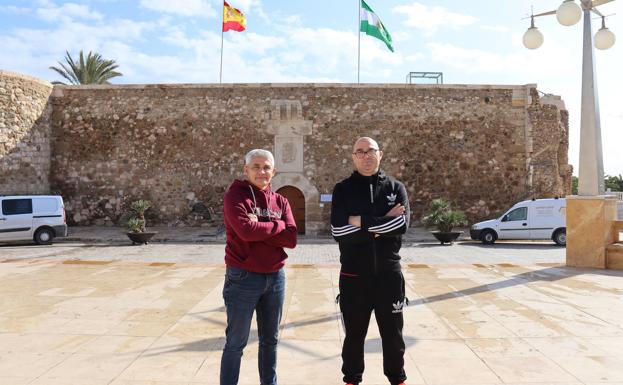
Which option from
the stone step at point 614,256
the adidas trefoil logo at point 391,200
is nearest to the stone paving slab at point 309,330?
the stone step at point 614,256

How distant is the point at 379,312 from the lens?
2904 mm

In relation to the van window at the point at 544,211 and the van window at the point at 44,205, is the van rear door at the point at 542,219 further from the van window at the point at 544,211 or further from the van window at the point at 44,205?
the van window at the point at 44,205

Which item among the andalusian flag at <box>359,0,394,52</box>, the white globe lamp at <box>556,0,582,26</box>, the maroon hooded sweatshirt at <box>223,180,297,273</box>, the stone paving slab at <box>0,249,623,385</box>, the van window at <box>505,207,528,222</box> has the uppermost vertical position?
the andalusian flag at <box>359,0,394,52</box>

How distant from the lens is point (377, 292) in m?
2.88

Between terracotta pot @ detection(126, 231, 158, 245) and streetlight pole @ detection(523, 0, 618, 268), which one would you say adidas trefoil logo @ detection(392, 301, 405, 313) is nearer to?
streetlight pole @ detection(523, 0, 618, 268)

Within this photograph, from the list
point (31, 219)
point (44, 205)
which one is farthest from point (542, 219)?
point (31, 219)

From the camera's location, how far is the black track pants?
2.88m

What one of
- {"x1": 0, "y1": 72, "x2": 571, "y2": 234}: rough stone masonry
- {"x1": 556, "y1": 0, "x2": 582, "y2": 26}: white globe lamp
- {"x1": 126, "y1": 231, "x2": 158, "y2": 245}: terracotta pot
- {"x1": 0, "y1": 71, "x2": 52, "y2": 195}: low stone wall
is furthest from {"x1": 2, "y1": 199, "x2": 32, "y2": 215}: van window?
{"x1": 556, "y1": 0, "x2": 582, "y2": 26}: white globe lamp

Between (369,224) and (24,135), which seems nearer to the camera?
(369,224)

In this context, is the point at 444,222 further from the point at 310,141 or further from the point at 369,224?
the point at 369,224

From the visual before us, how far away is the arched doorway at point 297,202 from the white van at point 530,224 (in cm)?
606

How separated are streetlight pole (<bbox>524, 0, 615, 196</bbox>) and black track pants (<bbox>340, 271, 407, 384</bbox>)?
6.58 meters

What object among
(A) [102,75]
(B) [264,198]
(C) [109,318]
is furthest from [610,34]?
(A) [102,75]

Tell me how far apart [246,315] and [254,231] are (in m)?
0.51
